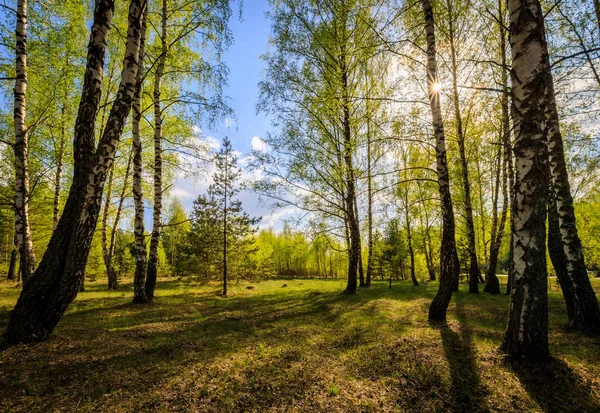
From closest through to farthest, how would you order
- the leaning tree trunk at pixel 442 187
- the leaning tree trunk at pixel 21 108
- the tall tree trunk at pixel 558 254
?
the tall tree trunk at pixel 558 254 < the leaning tree trunk at pixel 442 187 < the leaning tree trunk at pixel 21 108

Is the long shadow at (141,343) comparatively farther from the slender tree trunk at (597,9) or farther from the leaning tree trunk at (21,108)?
the slender tree trunk at (597,9)

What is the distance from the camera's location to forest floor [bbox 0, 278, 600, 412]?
2.93 metres

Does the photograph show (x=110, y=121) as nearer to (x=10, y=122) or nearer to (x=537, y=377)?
(x=537, y=377)

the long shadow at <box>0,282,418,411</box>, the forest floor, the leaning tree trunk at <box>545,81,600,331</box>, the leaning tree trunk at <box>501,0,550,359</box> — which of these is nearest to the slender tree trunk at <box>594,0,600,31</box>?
the leaning tree trunk at <box>545,81,600,331</box>

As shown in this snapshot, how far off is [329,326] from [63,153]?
15.2 meters

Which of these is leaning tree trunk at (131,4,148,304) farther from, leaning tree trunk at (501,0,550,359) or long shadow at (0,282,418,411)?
leaning tree trunk at (501,0,550,359)

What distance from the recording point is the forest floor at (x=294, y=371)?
9.62ft

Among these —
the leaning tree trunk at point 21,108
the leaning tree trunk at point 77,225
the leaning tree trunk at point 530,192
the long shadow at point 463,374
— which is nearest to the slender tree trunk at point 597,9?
the leaning tree trunk at point 530,192

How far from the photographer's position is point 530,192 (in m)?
3.45

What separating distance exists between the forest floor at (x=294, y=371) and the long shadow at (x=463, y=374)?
0.05ft

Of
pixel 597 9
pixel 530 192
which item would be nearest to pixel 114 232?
pixel 530 192

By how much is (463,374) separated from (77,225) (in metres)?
6.45

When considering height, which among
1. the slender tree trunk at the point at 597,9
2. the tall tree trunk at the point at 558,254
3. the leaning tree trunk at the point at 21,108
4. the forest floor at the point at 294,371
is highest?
the slender tree trunk at the point at 597,9

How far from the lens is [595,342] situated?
4.53 meters
